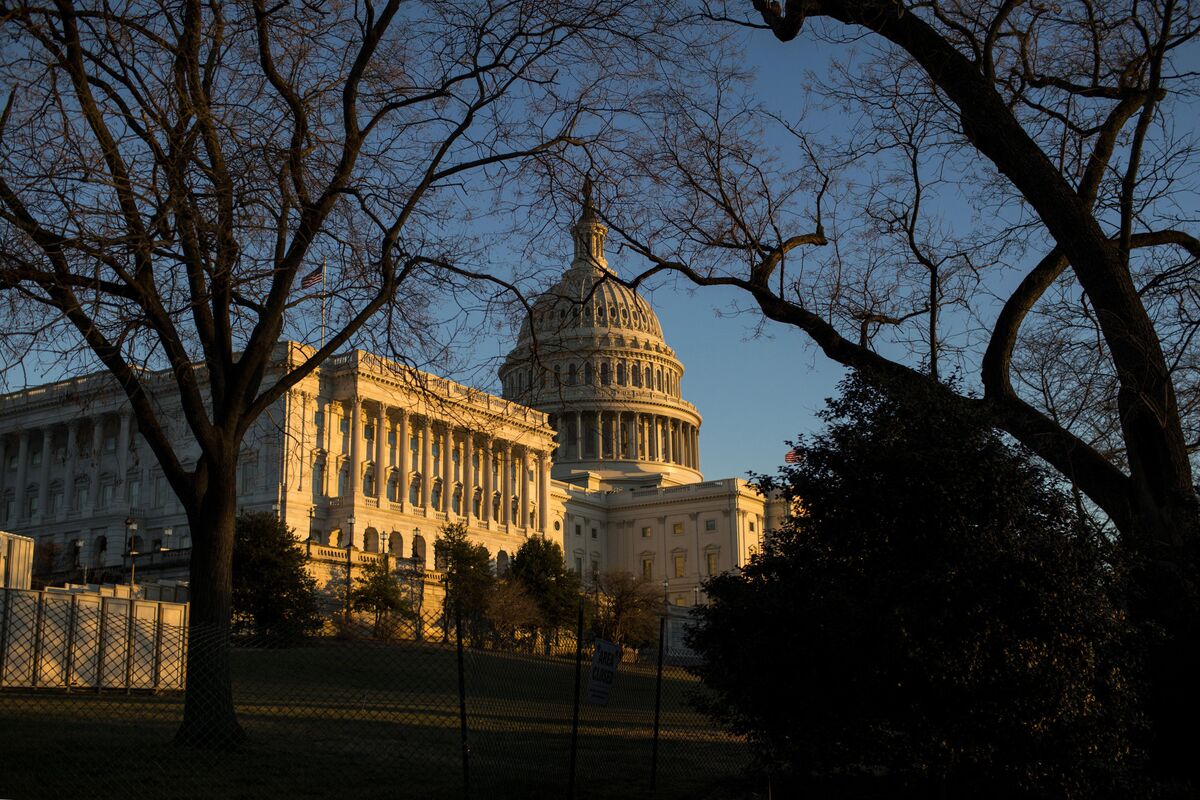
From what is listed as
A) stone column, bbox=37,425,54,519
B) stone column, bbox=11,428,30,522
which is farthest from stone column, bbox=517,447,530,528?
stone column, bbox=11,428,30,522

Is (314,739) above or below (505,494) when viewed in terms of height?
below

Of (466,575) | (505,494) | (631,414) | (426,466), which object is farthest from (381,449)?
(631,414)

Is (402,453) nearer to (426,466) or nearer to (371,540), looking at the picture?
(426,466)

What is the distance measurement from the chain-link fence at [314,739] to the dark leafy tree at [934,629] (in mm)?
2199

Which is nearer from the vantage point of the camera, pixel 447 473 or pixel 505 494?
pixel 447 473

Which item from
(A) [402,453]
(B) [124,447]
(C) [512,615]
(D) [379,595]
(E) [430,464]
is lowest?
(C) [512,615]

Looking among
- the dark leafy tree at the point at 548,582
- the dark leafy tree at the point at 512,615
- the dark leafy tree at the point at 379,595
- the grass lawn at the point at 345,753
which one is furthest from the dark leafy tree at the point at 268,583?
the grass lawn at the point at 345,753

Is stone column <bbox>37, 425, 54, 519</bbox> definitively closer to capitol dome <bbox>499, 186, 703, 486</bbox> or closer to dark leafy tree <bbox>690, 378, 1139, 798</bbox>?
capitol dome <bbox>499, 186, 703, 486</bbox>

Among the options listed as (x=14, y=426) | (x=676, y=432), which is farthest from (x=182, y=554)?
(x=676, y=432)

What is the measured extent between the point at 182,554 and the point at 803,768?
56.3 metres

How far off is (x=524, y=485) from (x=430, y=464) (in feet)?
39.3

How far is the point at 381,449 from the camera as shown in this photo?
91188mm

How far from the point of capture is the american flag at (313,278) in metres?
16.2

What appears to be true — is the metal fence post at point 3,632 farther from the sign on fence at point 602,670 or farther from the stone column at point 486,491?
the stone column at point 486,491
